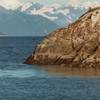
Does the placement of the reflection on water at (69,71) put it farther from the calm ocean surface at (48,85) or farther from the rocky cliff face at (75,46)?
the rocky cliff face at (75,46)

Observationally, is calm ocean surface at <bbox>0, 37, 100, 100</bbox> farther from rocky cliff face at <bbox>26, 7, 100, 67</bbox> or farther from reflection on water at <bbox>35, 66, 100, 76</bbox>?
rocky cliff face at <bbox>26, 7, 100, 67</bbox>

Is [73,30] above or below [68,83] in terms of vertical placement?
above

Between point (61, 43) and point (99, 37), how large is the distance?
334 inches

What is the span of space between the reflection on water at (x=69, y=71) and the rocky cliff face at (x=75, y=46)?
10.2 feet

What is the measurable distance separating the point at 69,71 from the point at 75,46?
12.3m

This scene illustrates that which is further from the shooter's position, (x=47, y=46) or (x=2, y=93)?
(x=47, y=46)

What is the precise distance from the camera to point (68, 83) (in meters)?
73.1

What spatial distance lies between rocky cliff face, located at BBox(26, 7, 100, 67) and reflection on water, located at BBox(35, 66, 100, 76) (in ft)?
10.2

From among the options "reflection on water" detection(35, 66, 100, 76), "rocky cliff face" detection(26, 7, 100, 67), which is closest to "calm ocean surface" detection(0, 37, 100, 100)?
"reflection on water" detection(35, 66, 100, 76)

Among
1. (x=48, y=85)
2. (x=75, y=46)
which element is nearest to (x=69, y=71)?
(x=75, y=46)

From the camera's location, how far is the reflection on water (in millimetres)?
84938

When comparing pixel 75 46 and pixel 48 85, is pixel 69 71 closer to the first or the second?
pixel 75 46

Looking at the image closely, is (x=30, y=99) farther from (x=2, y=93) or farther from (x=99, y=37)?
(x=99, y=37)

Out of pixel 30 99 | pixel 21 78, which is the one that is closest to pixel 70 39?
pixel 21 78
